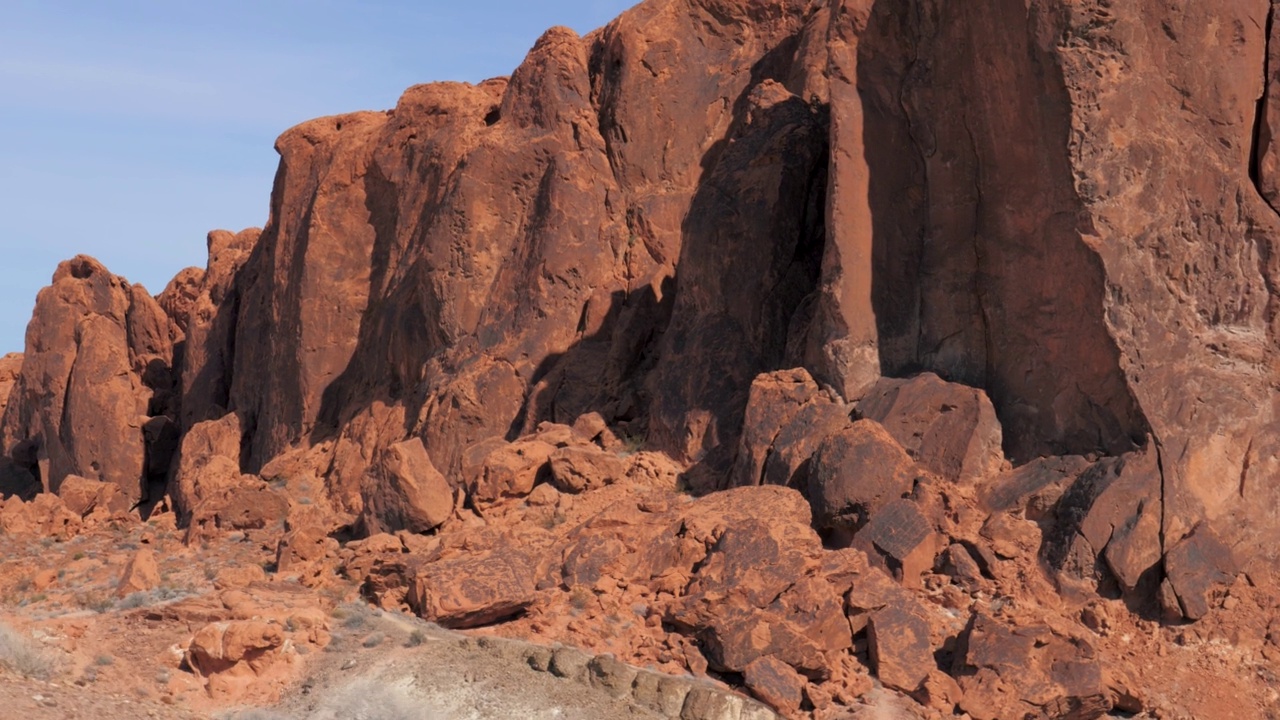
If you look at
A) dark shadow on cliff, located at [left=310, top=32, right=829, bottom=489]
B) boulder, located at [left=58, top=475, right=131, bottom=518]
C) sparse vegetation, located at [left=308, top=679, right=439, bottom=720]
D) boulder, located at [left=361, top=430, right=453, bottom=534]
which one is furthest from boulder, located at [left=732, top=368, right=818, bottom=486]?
boulder, located at [left=58, top=475, right=131, bottom=518]

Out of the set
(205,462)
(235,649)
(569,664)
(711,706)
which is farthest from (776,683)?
(205,462)

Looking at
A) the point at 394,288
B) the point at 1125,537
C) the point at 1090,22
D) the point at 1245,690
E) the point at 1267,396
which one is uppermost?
the point at 1090,22

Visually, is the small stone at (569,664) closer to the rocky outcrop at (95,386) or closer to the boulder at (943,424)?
the boulder at (943,424)

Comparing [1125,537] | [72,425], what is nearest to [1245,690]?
[1125,537]

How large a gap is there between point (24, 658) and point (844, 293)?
9.25 meters

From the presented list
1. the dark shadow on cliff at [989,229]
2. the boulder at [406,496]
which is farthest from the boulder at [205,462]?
the dark shadow on cliff at [989,229]

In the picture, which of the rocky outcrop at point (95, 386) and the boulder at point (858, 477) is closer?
the boulder at point (858, 477)

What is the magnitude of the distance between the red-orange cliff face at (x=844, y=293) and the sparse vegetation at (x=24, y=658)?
3.39 metres

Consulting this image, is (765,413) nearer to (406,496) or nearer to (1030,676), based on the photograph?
(406,496)

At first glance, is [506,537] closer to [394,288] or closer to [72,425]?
[394,288]

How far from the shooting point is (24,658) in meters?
12.7

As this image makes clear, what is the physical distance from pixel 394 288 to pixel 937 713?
573 inches

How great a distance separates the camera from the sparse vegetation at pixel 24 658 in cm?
1254

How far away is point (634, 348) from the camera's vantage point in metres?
20.8
